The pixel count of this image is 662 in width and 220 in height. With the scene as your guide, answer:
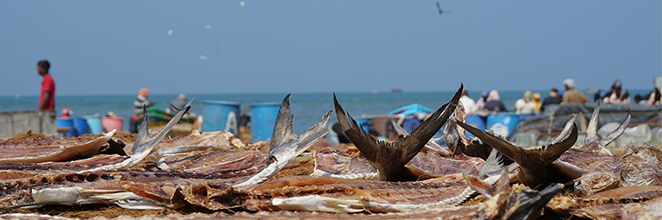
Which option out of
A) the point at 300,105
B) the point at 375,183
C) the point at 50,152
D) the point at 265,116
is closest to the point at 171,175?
the point at 375,183

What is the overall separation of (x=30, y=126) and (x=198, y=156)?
577 cm

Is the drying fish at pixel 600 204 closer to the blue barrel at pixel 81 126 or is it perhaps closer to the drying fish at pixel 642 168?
the drying fish at pixel 642 168

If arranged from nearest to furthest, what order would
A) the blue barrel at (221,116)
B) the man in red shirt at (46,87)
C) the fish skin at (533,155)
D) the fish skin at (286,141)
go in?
the fish skin at (533,155) → the fish skin at (286,141) → the man in red shirt at (46,87) → the blue barrel at (221,116)

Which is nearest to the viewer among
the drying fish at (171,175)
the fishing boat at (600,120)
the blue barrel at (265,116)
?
the drying fish at (171,175)

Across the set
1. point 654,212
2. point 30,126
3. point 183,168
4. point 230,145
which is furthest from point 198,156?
point 30,126

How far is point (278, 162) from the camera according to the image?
12.3 ft

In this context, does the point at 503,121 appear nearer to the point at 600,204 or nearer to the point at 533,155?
the point at 533,155

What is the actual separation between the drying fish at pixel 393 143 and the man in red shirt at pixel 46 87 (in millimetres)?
8091

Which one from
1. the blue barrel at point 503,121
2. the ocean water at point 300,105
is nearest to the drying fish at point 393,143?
the blue barrel at point 503,121

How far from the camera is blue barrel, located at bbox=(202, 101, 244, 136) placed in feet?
51.1

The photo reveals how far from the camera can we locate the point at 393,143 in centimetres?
341

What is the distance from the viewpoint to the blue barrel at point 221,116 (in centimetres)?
1558

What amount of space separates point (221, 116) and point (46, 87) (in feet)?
18.7

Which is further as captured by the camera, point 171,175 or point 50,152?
point 50,152
